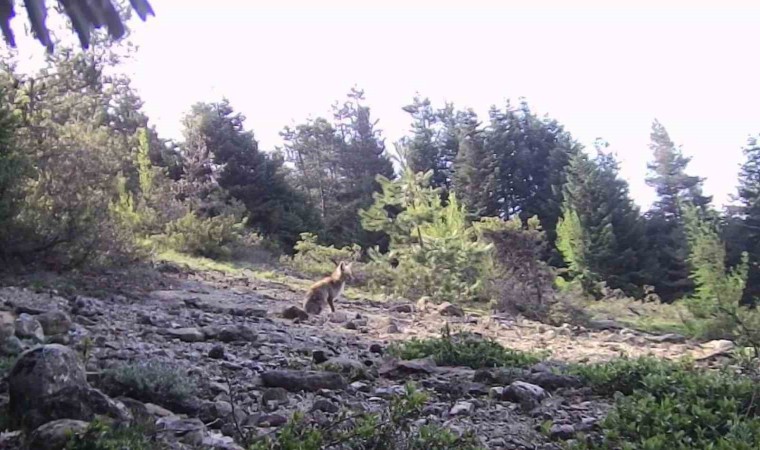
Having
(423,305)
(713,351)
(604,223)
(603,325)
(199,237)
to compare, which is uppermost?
(604,223)

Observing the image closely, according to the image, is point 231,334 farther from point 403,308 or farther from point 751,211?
point 751,211

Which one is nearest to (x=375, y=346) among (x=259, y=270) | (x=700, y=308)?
(x=700, y=308)

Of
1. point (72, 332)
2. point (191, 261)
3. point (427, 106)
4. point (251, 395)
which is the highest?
point (427, 106)

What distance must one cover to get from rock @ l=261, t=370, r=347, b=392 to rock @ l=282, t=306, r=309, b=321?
Answer: 3.50 meters

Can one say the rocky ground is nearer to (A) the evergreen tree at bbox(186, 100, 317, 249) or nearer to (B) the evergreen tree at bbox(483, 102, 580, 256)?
(A) the evergreen tree at bbox(186, 100, 317, 249)

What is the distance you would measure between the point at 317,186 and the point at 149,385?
31.3m

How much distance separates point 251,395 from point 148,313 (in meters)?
3.20

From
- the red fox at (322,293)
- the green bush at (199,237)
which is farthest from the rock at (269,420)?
the green bush at (199,237)

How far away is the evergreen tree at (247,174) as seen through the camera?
2623cm

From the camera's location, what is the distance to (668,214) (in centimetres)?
3188

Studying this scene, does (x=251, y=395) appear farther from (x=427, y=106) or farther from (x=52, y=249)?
(x=427, y=106)

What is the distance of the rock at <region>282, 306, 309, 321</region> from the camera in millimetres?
8116

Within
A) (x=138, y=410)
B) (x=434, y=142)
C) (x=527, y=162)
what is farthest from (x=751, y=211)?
(x=138, y=410)

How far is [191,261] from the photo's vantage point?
15.6 metres
